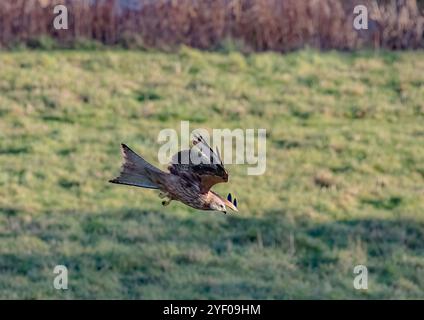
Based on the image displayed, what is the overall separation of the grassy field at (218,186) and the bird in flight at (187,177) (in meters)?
6.55

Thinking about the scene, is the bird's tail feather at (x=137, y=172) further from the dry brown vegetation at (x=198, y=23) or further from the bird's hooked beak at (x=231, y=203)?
the dry brown vegetation at (x=198, y=23)

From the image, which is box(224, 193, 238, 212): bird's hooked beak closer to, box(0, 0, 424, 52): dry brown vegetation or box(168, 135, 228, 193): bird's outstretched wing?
box(168, 135, 228, 193): bird's outstretched wing

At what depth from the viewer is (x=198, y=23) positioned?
15.1 meters

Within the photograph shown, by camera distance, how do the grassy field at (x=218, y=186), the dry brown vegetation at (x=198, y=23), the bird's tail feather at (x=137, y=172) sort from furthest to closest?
the dry brown vegetation at (x=198, y=23)
the grassy field at (x=218, y=186)
the bird's tail feather at (x=137, y=172)

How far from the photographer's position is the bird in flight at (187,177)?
3.24 metres

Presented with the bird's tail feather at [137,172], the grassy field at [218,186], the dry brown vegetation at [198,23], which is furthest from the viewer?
the dry brown vegetation at [198,23]

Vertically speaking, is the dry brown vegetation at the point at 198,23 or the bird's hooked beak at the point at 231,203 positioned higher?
the dry brown vegetation at the point at 198,23

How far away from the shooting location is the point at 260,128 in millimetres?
12414

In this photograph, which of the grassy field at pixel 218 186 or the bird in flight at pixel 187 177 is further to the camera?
the grassy field at pixel 218 186

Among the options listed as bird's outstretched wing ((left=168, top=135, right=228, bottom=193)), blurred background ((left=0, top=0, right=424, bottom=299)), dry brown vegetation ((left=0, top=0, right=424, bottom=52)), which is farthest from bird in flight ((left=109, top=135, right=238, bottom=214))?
dry brown vegetation ((left=0, top=0, right=424, bottom=52))

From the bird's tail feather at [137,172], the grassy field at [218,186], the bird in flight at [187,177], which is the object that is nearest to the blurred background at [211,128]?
the grassy field at [218,186]

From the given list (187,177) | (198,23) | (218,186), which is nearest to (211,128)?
(218,186)

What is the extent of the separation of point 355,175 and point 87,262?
10.3 feet

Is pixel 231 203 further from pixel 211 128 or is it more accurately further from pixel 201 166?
pixel 211 128
